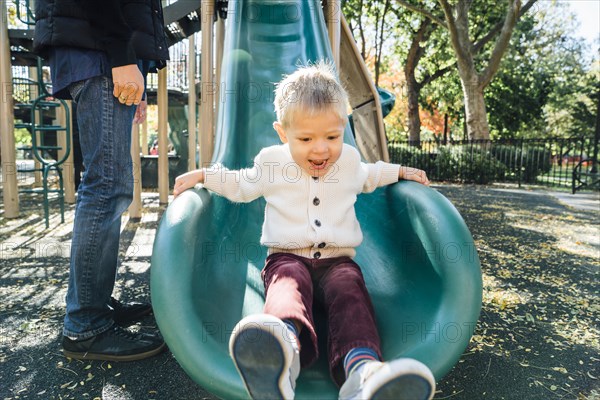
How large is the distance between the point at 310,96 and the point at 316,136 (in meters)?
0.14

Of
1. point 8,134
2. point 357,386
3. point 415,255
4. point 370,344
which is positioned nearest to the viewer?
point 357,386

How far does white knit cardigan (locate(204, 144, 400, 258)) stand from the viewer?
67.0 inches

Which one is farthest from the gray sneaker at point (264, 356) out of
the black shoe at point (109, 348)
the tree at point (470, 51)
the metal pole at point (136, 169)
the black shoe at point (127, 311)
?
the tree at point (470, 51)

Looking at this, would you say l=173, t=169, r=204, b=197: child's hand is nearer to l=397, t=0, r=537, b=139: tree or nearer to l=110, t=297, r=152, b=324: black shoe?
l=110, t=297, r=152, b=324: black shoe

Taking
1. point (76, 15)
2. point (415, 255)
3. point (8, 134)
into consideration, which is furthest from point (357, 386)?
point (8, 134)

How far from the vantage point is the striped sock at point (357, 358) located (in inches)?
48.6

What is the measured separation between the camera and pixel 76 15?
5.64 feet

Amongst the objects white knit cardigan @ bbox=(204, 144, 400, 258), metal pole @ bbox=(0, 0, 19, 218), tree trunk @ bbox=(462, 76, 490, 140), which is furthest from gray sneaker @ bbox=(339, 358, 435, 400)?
tree trunk @ bbox=(462, 76, 490, 140)

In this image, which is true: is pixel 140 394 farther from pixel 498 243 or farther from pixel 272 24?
pixel 498 243

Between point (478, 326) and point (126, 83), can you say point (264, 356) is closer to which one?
point (126, 83)

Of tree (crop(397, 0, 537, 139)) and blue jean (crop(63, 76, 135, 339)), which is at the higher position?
tree (crop(397, 0, 537, 139))

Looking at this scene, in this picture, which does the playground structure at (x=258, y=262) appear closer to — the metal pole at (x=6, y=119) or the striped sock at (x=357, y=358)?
the striped sock at (x=357, y=358)

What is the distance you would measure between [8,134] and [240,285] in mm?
4309

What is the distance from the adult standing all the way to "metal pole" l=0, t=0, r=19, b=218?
3489 mm
